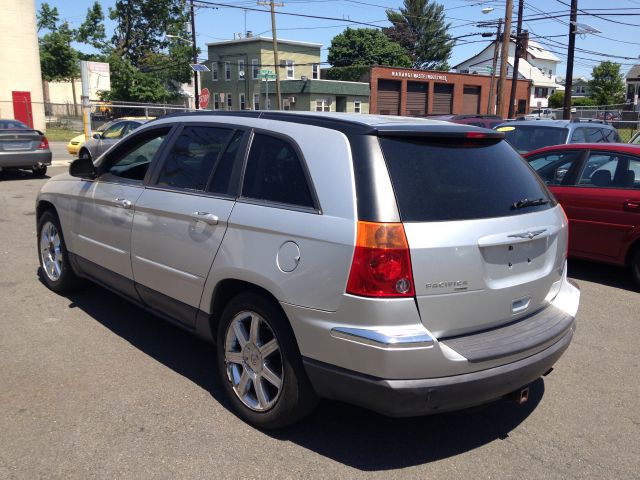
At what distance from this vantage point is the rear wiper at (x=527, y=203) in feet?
10.7

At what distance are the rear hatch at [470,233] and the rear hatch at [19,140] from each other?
537 inches

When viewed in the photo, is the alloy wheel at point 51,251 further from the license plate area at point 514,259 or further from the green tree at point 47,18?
the green tree at point 47,18

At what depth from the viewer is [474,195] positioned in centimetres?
309

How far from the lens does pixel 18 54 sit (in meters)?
33.6

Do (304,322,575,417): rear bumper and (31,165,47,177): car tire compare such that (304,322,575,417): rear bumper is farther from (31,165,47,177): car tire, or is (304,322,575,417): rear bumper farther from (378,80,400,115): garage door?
(378,80,400,115): garage door

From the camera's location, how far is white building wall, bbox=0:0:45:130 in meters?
32.9

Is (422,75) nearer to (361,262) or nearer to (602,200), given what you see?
(602,200)

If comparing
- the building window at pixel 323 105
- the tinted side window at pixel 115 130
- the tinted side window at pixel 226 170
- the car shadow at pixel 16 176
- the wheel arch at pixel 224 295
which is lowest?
the car shadow at pixel 16 176

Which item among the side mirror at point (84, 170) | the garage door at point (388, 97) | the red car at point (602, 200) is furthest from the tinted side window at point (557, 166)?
the garage door at point (388, 97)

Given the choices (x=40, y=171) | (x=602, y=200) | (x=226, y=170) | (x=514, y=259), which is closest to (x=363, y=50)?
(x=40, y=171)

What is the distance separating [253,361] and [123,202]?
178cm

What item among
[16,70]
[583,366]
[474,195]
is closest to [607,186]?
[583,366]

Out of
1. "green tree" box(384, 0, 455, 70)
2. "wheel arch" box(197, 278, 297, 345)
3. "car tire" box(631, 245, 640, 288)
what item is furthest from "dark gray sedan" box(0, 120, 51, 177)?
"green tree" box(384, 0, 455, 70)

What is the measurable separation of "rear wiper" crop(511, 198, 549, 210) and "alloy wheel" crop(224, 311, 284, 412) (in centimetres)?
152
